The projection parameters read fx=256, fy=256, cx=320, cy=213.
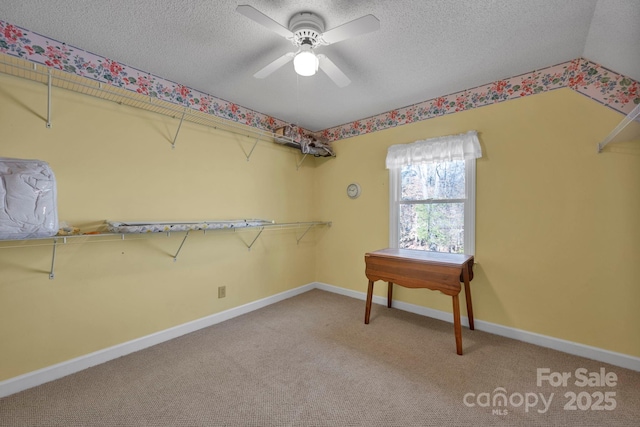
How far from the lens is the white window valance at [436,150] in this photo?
2.43 m

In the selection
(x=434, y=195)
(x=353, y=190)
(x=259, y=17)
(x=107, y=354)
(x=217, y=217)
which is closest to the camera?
(x=259, y=17)

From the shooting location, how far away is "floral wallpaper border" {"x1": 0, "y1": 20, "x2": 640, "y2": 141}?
5.62 ft

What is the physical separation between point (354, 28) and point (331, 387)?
2.15 meters

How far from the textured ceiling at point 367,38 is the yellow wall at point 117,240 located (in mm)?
479

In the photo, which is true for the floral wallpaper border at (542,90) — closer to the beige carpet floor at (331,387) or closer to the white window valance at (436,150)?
the white window valance at (436,150)

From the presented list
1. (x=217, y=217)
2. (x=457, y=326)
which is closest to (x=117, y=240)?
(x=217, y=217)

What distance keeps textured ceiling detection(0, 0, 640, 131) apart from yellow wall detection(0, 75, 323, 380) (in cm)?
48

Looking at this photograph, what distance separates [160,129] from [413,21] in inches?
84.2

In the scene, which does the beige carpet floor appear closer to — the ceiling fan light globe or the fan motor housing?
the ceiling fan light globe

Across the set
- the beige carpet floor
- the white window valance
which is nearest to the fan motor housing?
the white window valance

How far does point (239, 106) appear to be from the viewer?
9.25ft

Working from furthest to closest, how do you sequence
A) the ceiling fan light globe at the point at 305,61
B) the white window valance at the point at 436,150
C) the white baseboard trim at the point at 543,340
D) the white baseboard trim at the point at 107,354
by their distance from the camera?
the white window valance at the point at 436,150
the white baseboard trim at the point at 543,340
the white baseboard trim at the point at 107,354
the ceiling fan light globe at the point at 305,61

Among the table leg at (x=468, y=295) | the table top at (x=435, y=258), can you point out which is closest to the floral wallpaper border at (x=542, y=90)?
the table top at (x=435, y=258)

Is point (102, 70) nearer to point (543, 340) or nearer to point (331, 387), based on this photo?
point (331, 387)
